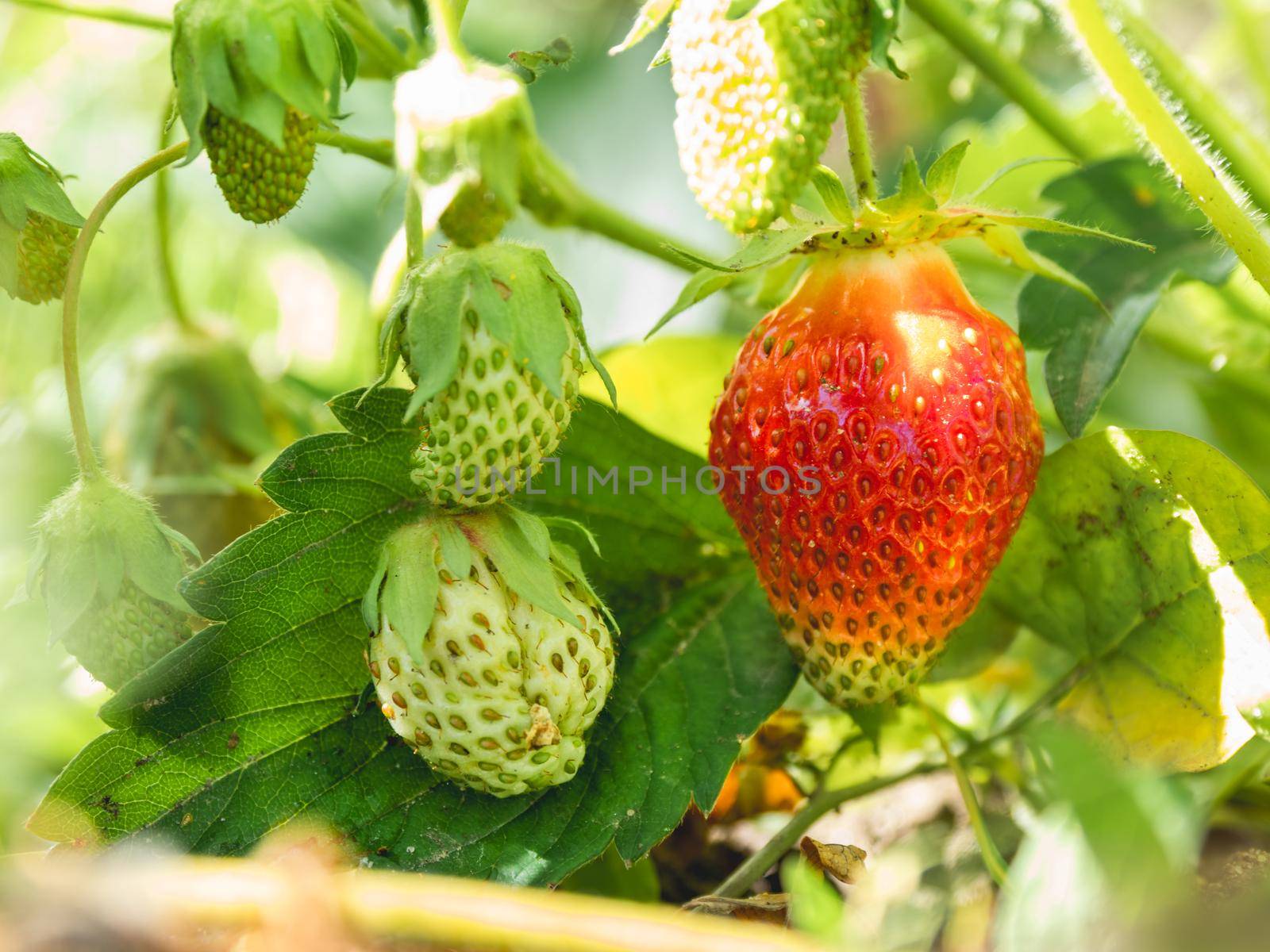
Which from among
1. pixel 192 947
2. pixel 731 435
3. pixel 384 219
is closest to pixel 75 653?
pixel 192 947

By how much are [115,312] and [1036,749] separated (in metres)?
1.46

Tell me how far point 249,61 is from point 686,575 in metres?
0.43

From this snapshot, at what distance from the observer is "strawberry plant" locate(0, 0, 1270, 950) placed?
1.78 ft

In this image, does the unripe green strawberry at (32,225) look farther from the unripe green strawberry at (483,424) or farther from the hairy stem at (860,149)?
the hairy stem at (860,149)

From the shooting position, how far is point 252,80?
60 centimetres

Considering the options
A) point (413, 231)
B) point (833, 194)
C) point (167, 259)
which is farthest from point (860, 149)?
point (167, 259)

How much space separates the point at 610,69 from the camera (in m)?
1.69

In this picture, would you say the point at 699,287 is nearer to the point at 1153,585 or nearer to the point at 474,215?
the point at 474,215

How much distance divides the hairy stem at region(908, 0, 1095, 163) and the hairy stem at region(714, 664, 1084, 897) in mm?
516

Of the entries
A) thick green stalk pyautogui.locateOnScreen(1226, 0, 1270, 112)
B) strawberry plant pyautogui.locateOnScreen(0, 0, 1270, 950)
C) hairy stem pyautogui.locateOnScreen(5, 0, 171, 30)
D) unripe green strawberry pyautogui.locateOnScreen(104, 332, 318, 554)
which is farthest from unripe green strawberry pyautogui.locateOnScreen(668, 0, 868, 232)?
thick green stalk pyautogui.locateOnScreen(1226, 0, 1270, 112)

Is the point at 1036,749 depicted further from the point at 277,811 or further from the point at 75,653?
the point at 75,653

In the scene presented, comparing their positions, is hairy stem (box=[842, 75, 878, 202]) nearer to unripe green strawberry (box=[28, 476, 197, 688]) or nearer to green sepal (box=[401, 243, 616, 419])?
green sepal (box=[401, 243, 616, 419])

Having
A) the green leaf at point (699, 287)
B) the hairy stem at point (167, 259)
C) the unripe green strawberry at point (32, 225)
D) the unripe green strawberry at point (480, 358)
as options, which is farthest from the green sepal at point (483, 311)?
the hairy stem at point (167, 259)

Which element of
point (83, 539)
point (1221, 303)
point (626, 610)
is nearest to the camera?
point (83, 539)
